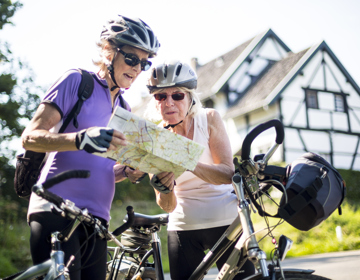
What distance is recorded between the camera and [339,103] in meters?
23.9

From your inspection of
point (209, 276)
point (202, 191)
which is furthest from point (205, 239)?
point (209, 276)

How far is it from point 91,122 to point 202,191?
905 mm

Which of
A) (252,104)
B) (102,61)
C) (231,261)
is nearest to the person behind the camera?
(231,261)

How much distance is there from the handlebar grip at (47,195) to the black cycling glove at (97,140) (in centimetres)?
26

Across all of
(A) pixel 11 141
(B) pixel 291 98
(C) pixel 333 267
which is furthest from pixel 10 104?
(B) pixel 291 98

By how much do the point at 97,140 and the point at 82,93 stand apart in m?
0.62

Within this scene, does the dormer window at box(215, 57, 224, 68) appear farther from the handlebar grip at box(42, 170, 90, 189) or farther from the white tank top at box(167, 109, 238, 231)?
the handlebar grip at box(42, 170, 90, 189)

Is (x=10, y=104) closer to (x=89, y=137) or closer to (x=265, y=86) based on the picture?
(x=89, y=137)

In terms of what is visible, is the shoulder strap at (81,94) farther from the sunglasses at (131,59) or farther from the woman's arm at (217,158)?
the woman's arm at (217,158)

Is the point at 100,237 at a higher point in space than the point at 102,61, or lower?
lower

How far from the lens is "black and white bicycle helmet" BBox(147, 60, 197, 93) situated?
297 centimetres

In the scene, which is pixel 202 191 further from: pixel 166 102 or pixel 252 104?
pixel 252 104

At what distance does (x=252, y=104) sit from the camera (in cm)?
2297

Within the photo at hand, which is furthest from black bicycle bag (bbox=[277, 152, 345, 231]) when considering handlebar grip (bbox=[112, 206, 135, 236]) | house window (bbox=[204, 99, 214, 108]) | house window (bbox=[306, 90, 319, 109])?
house window (bbox=[204, 99, 214, 108])
